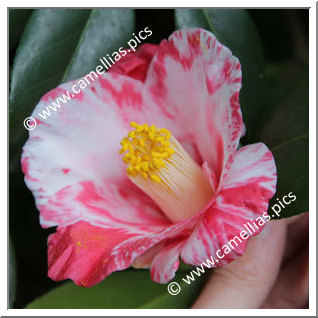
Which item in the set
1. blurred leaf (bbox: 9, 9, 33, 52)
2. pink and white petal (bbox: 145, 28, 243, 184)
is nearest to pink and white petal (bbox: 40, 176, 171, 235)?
pink and white petal (bbox: 145, 28, 243, 184)

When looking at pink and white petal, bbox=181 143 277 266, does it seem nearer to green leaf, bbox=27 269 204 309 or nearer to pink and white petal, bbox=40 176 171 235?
pink and white petal, bbox=40 176 171 235

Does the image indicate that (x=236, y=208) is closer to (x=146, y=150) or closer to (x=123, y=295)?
(x=146, y=150)

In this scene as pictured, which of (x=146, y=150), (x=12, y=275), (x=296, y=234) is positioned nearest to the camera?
(x=146, y=150)

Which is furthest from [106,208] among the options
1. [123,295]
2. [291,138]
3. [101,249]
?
[291,138]

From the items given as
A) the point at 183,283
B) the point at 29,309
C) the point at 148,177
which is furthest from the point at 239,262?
the point at 29,309

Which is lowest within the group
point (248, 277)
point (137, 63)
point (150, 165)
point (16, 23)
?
point (248, 277)

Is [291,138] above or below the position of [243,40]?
below
